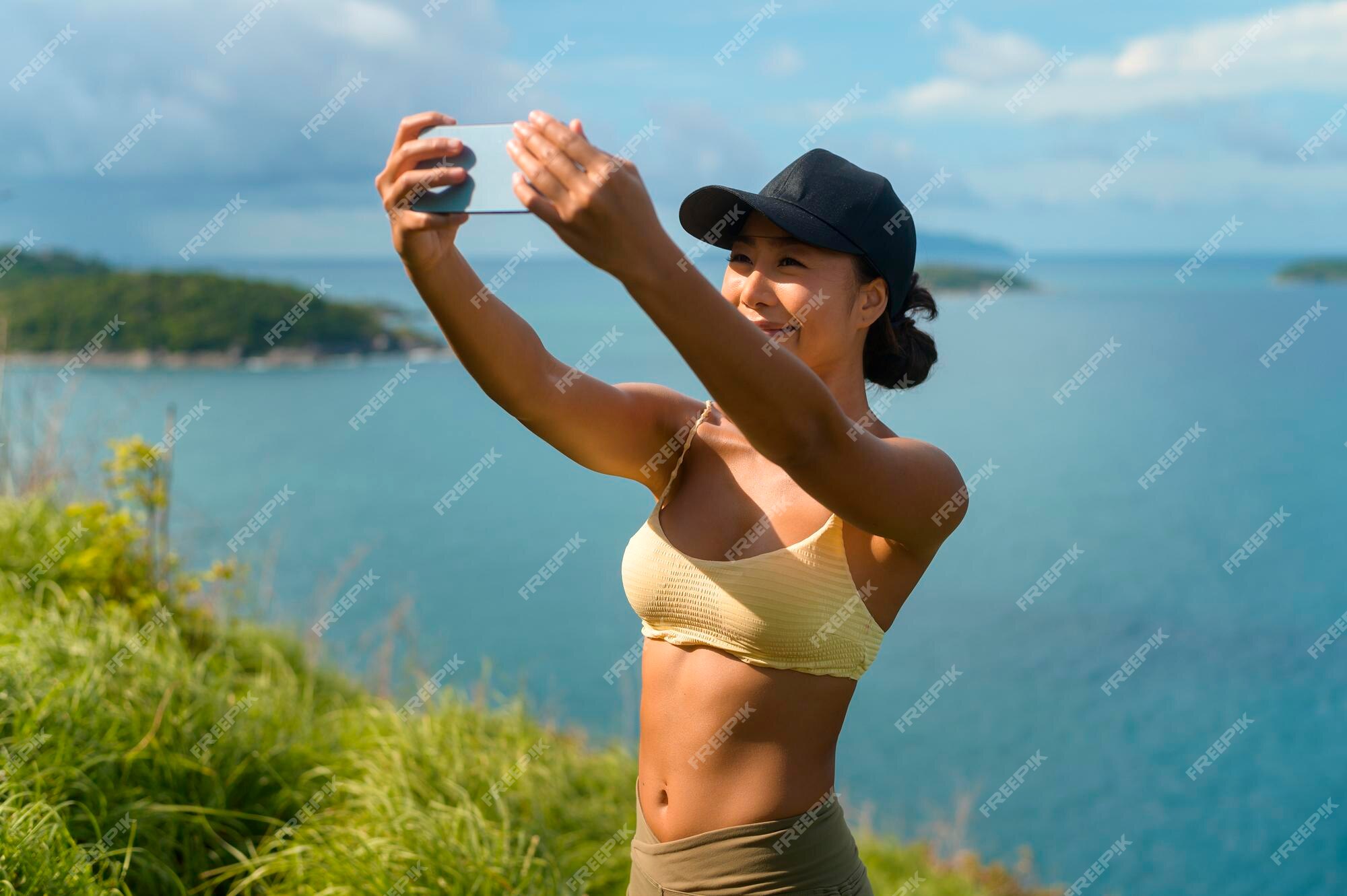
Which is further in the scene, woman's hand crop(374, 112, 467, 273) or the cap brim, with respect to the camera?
the cap brim

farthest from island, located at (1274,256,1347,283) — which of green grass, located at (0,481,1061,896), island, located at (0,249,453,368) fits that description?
green grass, located at (0,481,1061,896)

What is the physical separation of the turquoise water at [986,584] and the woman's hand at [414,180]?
287 cm

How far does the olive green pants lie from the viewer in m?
1.90

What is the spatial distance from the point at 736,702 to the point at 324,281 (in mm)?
6594

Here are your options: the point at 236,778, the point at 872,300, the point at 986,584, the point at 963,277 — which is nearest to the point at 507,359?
the point at 872,300

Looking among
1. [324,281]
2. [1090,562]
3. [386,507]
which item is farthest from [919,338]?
[1090,562]

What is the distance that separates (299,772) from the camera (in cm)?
407

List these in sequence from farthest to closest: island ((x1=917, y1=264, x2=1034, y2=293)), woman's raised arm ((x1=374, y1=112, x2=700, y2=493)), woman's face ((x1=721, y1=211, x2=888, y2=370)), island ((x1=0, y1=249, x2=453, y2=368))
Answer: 1. island ((x1=917, y1=264, x2=1034, y2=293))
2. island ((x1=0, y1=249, x2=453, y2=368))
3. woman's face ((x1=721, y1=211, x2=888, y2=370))
4. woman's raised arm ((x1=374, y1=112, x2=700, y2=493))

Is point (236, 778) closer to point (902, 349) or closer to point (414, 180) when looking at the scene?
point (902, 349)

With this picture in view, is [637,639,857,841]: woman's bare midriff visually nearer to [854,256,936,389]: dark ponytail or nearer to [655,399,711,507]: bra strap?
[655,399,711,507]: bra strap

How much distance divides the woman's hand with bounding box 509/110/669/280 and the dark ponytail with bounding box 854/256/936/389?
1.03 m

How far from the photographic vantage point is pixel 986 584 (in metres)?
25.1

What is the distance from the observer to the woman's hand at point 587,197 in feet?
3.92

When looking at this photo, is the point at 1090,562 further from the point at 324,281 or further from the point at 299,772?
the point at 299,772
